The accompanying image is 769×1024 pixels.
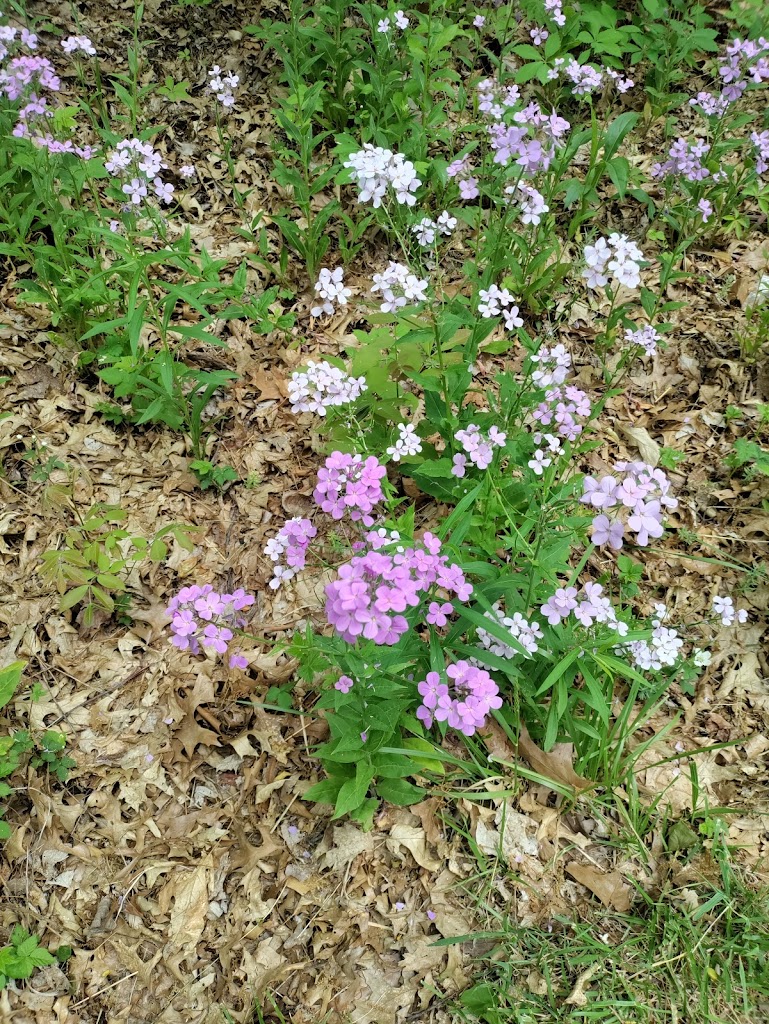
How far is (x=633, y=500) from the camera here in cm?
180

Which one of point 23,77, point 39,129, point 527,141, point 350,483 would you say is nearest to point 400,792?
point 350,483

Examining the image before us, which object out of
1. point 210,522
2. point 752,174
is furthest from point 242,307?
point 752,174

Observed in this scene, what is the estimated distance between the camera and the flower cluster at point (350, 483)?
1.95 m

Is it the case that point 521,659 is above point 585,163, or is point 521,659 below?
below

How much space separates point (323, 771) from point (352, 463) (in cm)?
Result: 117

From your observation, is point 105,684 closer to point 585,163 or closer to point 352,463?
point 352,463

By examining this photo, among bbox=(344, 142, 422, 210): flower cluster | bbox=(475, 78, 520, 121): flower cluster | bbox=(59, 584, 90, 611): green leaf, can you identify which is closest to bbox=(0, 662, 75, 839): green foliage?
bbox=(59, 584, 90, 611): green leaf

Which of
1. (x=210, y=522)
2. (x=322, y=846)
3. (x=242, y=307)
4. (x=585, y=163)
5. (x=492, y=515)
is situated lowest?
(x=322, y=846)

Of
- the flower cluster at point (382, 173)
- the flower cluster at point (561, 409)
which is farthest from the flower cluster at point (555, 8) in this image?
the flower cluster at point (561, 409)

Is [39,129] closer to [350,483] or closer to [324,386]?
[324,386]

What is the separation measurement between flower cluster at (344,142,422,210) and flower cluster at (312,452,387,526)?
0.87 m

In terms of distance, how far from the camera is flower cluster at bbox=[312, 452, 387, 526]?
76.6 inches

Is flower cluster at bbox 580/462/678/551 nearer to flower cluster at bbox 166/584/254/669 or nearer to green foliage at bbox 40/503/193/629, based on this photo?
flower cluster at bbox 166/584/254/669

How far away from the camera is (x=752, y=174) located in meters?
3.52
